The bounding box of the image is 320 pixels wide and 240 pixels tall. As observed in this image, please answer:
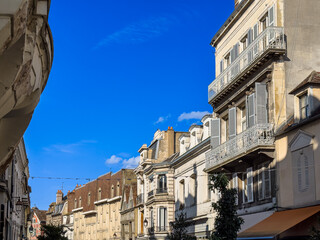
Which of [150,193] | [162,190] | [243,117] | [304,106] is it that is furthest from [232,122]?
[150,193]

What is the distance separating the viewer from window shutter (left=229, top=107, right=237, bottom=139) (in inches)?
1088

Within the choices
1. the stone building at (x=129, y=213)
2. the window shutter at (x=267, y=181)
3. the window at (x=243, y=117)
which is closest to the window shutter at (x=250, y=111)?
the window at (x=243, y=117)

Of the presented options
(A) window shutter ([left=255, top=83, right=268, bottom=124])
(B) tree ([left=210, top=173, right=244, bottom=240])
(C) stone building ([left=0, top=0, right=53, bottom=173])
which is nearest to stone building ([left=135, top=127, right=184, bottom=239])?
(A) window shutter ([left=255, top=83, right=268, bottom=124])

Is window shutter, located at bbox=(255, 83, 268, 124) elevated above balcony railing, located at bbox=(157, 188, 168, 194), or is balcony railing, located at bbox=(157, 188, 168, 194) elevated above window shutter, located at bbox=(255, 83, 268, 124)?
window shutter, located at bbox=(255, 83, 268, 124)

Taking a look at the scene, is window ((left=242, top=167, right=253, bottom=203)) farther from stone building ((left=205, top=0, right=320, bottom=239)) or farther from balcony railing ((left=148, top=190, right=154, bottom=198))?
balcony railing ((left=148, top=190, right=154, bottom=198))

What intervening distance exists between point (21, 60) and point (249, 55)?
61.2 ft

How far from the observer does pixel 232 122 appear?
28.0m

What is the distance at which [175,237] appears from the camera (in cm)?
3344

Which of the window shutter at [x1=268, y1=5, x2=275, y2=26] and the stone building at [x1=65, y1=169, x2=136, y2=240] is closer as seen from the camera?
the window shutter at [x1=268, y1=5, x2=275, y2=26]

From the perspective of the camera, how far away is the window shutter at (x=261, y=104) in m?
24.6

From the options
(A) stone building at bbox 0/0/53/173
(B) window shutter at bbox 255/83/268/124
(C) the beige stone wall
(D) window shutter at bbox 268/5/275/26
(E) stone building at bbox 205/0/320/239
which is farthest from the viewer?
(D) window shutter at bbox 268/5/275/26

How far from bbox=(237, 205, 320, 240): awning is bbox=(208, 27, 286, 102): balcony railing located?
7.09m

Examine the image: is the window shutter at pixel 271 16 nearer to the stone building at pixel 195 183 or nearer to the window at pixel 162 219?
the stone building at pixel 195 183

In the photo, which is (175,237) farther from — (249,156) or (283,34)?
(283,34)
